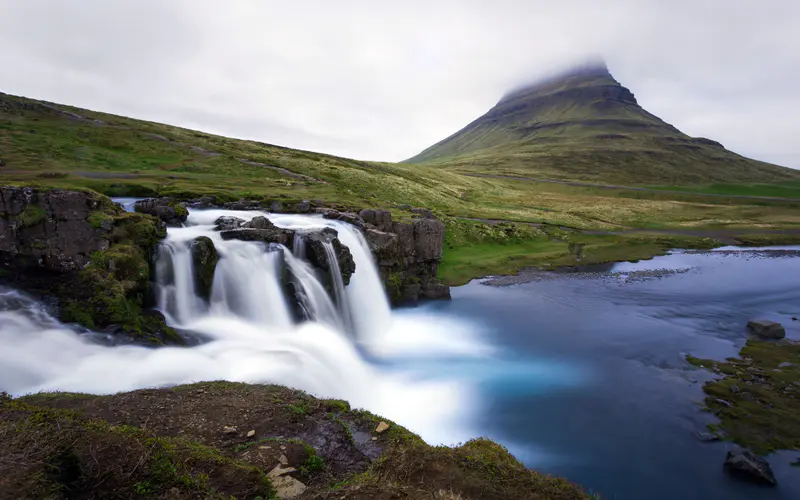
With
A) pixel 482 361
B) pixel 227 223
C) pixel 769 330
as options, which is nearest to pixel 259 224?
pixel 227 223

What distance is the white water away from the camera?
1588cm

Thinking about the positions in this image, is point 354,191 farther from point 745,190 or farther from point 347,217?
point 745,190

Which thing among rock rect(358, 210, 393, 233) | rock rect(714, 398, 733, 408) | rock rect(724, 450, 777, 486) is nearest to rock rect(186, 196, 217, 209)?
rock rect(358, 210, 393, 233)

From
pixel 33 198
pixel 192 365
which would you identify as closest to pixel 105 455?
pixel 192 365

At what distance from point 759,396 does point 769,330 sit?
40.6 ft

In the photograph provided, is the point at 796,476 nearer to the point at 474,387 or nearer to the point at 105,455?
the point at 474,387

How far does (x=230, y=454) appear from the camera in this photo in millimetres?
10297

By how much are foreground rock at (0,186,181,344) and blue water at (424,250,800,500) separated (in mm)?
17743

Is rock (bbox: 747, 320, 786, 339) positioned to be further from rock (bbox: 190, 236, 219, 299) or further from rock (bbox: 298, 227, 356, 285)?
rock (bbox: 190, 236, 219, 299)

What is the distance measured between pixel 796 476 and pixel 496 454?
13319 millimetres

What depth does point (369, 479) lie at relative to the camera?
8.50 metres

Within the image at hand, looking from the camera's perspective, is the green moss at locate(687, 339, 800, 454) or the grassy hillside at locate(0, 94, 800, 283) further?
the grassy hillside at locate(0, 94, 800, 283)

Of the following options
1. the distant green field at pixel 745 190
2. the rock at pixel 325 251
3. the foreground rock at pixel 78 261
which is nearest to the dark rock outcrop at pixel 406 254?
the rock at pixel 325 251

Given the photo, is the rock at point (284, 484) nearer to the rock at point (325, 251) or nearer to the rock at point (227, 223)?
the rock at point (325, 251)
